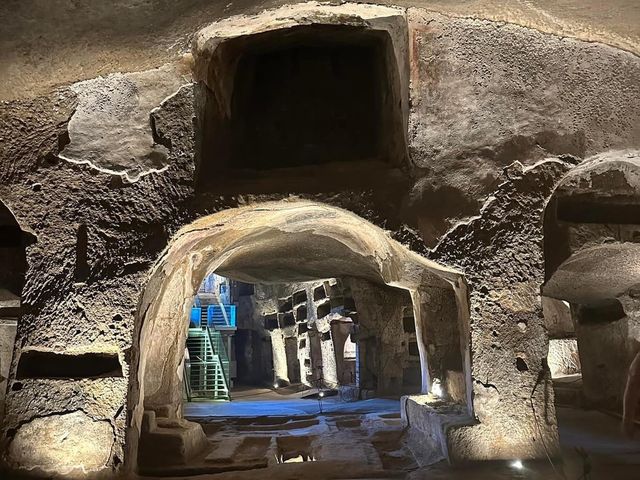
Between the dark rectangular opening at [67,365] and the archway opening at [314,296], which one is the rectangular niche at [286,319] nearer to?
the archway opening at [314,296]

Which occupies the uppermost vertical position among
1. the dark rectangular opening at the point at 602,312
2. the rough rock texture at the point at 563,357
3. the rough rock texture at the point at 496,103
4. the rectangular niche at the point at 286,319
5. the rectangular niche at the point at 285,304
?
the rough rock texture at the point at 496,103

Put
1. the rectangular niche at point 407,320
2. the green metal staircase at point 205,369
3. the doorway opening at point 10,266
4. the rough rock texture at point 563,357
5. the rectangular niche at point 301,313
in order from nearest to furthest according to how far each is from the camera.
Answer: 1. the doorway opening at point 10,266
2. the rough rock texture at point 563,357
3. the rectangular niche at point 407,320
4. the green metal staircase at point 205,369
5. the rectangular niche at point 301,313

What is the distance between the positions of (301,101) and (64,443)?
3058 millimetres

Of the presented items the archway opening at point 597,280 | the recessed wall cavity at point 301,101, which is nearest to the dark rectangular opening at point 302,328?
the archway opening at point 597,280

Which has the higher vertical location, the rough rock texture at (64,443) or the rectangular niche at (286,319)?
the rectangular niche at (286,319)

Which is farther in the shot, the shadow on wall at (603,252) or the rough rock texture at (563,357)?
the rough rock texture at (563,357)

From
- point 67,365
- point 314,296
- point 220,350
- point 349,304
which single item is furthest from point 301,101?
point 220,350

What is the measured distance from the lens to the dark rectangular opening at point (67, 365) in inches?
138

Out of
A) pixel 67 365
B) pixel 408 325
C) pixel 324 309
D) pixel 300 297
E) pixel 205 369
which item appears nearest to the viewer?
pixel 67 365

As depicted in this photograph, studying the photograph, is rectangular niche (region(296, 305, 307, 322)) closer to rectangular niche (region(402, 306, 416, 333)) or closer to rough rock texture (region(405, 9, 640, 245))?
rectangular niche (region(402, 306, 416, 333))

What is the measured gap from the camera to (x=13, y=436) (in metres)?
3.38

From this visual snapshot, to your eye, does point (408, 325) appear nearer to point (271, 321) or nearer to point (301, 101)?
point (301, 101)

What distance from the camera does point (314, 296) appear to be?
12.3 metres

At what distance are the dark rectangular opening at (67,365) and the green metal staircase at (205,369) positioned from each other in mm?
8572
